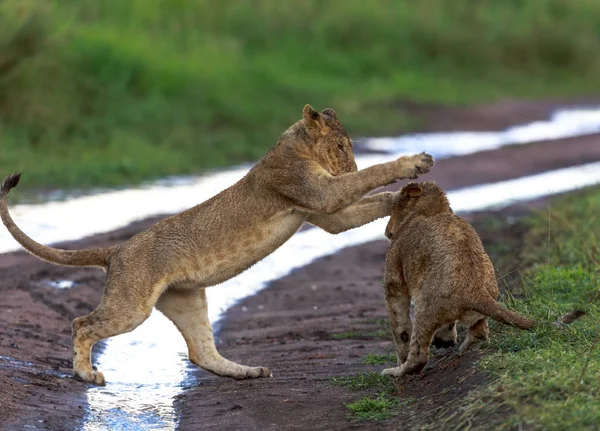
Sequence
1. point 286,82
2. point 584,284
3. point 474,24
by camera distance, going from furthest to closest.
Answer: point 474,24
point 286,82
point 584,284

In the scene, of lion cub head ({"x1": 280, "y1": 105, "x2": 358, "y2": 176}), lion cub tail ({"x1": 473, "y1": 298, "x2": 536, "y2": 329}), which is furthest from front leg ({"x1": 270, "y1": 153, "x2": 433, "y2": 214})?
lion cub tail ({"x1": 473, "y1": 298, "x2": 536, "y2": 329})

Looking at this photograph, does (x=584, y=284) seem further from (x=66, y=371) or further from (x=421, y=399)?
(x=66, y=371)

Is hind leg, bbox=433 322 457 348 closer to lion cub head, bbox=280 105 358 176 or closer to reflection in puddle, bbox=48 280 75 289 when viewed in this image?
lion cub head, bbox=280 105 358 176

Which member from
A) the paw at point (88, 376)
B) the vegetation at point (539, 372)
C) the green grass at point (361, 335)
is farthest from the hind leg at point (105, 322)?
the green grass at point (361, 335)

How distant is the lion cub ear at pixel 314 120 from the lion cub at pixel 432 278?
60cm

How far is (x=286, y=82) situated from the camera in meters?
20.3

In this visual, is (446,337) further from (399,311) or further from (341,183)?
(341,183)

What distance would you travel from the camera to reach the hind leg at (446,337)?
6.33 m

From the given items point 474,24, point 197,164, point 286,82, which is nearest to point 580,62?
point 474,24

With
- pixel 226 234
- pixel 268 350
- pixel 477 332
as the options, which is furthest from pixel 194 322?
pixel 477 332

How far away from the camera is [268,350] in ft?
24.6

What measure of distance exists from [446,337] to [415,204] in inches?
27.4

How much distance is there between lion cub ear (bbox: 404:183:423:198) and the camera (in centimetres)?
639

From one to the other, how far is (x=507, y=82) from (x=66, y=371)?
1939 cm
